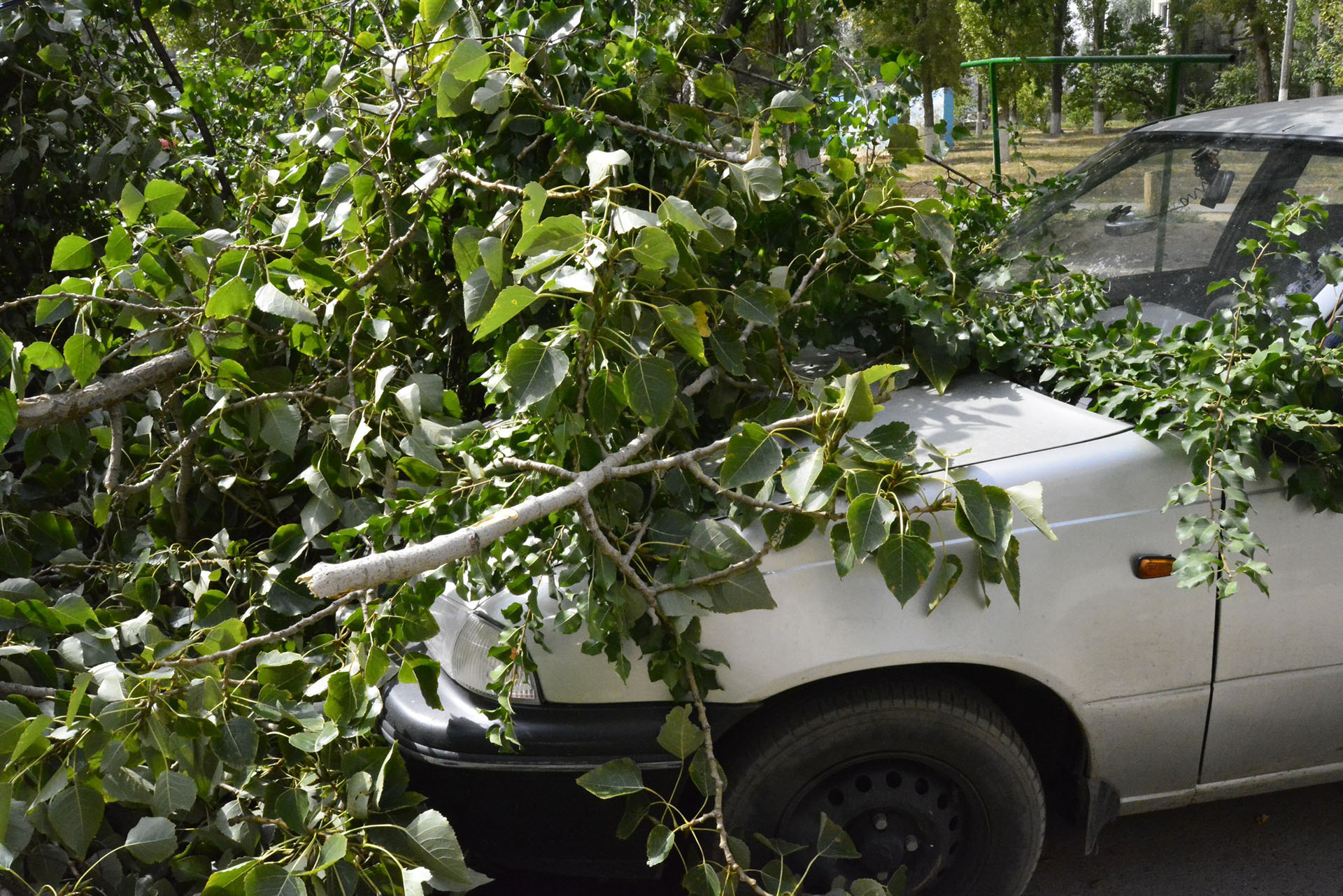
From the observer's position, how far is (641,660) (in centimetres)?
239

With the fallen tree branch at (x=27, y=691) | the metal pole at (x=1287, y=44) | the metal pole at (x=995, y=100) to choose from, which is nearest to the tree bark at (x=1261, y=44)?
the metal pole at (x=1287, y=44)

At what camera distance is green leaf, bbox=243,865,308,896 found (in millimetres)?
1863

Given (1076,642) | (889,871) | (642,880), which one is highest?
(1076,642)

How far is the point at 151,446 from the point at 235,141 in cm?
309

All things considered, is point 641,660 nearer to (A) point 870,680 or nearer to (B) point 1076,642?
(A) point 870,680

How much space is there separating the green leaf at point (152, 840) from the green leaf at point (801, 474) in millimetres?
1263

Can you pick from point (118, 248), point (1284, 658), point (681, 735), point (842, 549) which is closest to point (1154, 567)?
point (1284, 658)

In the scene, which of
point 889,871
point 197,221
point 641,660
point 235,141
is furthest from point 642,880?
point 235,141

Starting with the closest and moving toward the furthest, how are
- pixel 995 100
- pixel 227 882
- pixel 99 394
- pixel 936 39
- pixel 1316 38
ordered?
pixel 227 882, pixel 99 394, pixel 995 100, pixel 936 39, pixel 1316 38

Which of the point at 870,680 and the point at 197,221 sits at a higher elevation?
the point at 197,221

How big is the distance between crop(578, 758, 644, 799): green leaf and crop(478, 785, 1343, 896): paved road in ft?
2.76

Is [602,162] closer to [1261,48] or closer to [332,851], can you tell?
[332,851]

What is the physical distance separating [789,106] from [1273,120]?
5.26 ft

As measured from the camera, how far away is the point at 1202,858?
3.13 metres
